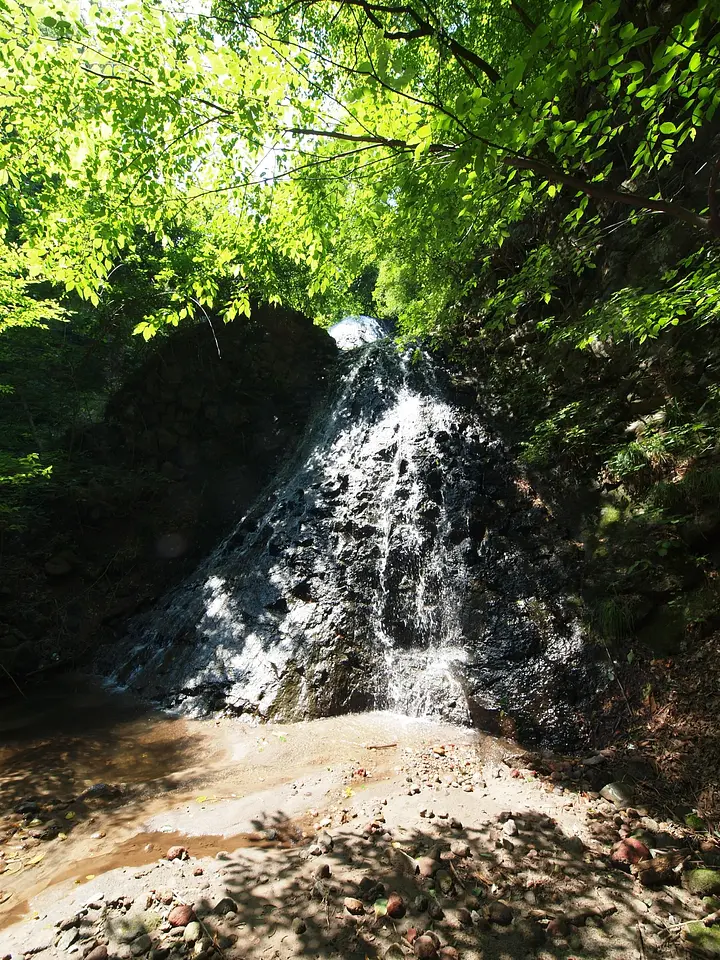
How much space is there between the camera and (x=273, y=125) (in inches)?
143

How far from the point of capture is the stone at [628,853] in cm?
290

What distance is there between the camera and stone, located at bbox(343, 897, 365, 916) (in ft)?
8.47

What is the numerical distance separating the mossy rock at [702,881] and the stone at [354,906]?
192 cm

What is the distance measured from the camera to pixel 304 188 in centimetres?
423

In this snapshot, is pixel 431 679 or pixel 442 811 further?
pixel 431 679

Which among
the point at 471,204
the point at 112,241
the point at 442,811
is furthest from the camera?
the point at 471,204

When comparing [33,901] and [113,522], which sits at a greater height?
[113,522]

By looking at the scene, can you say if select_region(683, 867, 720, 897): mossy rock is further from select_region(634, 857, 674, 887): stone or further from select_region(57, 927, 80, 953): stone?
select_region(57, 927, 80, 953): stone

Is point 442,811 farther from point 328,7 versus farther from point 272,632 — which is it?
point 328,7

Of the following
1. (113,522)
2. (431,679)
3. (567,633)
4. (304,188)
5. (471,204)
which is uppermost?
(471,204)

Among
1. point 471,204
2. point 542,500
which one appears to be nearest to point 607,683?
point 542,500

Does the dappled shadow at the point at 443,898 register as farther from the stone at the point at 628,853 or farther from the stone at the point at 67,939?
the stone at the point at 67,939

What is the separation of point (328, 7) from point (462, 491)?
21.6 ft

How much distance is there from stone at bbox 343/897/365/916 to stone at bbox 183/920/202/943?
0.81 metres
